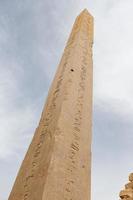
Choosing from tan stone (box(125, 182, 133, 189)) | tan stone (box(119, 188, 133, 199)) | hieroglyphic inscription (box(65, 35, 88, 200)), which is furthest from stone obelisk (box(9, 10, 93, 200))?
tan stone (box(125, 182, 133, 189))

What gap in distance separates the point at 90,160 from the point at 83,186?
15.2 inches

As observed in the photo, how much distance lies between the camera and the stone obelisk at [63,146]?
2.47 metres

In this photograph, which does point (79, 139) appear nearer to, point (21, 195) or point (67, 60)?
point (21, 195)

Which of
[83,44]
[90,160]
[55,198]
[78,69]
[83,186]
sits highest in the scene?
[83,44]

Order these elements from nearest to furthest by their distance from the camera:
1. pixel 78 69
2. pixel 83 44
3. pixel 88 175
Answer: pixel 88 175 → pixel 78 69 → pixel 83 44

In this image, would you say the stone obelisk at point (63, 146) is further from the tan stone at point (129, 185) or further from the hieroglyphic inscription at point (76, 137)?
the tan stone at point (129, 185)

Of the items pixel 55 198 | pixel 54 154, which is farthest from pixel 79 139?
pixel 55 198

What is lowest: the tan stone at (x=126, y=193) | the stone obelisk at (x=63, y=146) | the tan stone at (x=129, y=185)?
the stone obelisk at (x=63, y=146)

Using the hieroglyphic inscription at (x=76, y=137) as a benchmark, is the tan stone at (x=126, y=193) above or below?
above

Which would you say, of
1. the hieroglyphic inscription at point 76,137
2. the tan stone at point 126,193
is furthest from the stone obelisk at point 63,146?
the tan stone at point 126,193

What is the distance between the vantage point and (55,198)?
91.8 inches

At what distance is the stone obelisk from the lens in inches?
97.1

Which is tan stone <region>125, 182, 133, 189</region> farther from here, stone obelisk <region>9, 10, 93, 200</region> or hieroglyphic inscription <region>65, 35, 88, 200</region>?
hieroglyphic inscription <region>65, 35, 88, 200</region>

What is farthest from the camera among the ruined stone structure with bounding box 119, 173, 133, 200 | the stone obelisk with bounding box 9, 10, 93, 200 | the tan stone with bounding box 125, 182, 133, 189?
the tan stone with bounding box 125, 182, 133, 189
